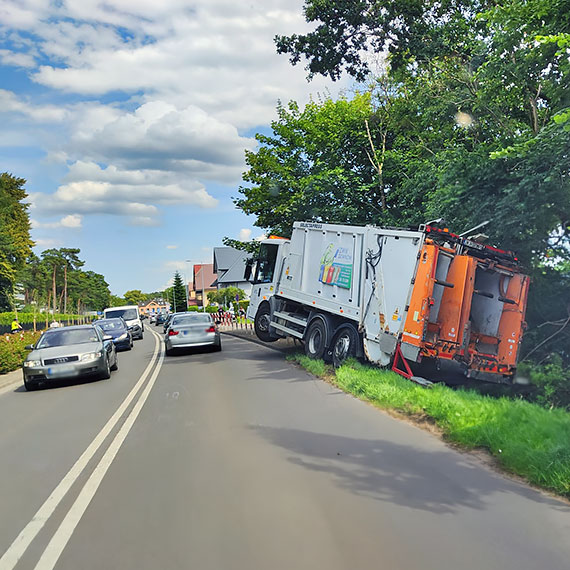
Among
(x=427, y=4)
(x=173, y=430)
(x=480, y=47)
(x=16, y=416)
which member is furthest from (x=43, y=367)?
(x=427, y=4)

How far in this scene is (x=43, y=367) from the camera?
1228cm

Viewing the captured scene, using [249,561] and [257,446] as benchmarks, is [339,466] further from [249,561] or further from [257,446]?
[249,561]

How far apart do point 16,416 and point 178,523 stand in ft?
20.6

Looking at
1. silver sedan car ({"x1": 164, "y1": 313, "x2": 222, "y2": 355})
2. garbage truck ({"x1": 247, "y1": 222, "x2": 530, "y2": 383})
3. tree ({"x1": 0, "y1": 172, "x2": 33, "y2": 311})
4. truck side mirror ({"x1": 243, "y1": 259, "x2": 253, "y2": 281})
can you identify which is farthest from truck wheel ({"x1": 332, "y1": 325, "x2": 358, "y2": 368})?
tree ({"x1": 0, "y1": 172, "x2": 33, "y2": 311})

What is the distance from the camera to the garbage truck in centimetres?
1021

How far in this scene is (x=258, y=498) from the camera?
187 inches

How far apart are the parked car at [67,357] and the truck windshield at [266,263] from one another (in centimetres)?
536

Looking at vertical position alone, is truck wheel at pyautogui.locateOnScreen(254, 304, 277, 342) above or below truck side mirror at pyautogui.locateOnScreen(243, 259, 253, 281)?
below

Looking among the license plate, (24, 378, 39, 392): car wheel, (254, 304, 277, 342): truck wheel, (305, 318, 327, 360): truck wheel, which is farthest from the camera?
(254, 304, 277, 342): truck wheel

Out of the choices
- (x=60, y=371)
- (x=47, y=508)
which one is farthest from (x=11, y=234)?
(x=47, y=508)

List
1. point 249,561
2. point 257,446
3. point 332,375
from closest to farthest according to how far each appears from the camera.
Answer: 1. point 249,561
2. point 257,446
3. point 332,375

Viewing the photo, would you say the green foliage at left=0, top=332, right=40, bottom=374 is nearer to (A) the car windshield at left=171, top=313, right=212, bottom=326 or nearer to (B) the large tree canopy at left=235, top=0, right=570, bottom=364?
(A) the car windshield at left=171, top=313, right=212, bottom=326

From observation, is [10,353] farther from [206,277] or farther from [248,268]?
[206,277]

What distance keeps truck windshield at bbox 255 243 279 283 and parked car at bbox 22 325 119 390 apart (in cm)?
536
